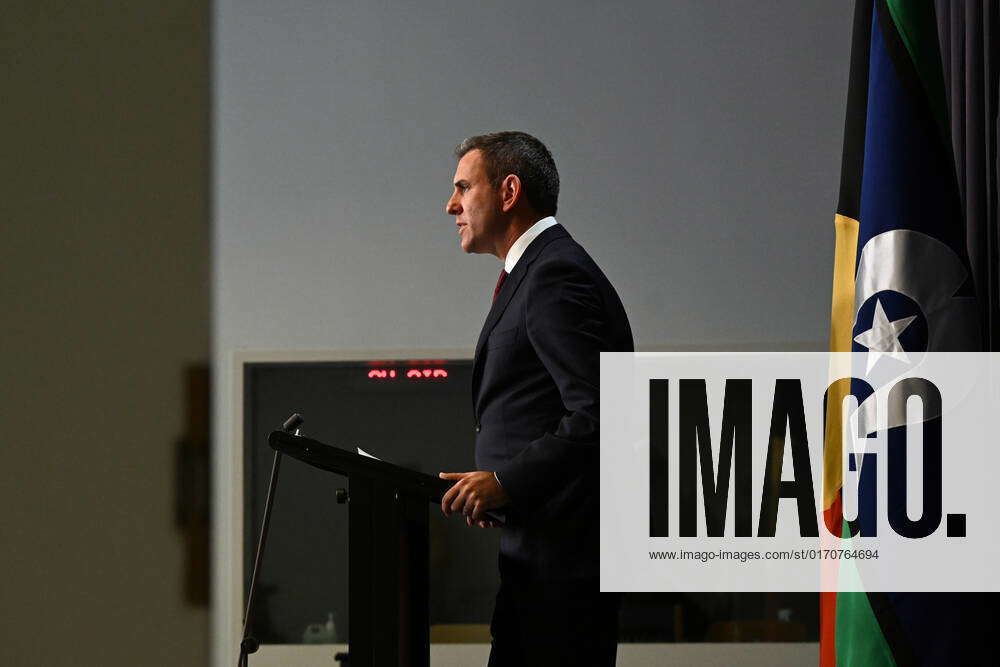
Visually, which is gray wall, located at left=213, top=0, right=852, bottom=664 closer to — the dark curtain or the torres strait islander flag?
the dark curtain

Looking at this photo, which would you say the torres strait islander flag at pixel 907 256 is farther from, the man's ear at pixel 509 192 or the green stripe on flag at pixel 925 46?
the man's ear at pixel 509 192

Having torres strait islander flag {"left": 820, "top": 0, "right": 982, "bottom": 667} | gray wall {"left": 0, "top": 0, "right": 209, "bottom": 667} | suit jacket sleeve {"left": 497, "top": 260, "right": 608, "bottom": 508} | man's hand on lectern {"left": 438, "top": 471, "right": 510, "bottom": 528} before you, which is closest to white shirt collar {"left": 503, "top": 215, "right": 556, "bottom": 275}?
suit jacket sleeve {"left": 497, "top": 260, "right": 608, "bottom": 508}

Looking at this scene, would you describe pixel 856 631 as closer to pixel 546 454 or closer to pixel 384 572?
pixel 546 454

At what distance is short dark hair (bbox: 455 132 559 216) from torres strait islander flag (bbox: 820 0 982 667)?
525mm

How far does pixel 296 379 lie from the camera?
2.88 meters

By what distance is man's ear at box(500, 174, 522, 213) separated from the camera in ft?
5.59

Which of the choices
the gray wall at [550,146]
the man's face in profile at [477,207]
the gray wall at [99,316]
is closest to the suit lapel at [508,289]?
the man's face in profile at [477,207]

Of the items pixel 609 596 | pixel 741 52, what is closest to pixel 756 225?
pixel 741 52

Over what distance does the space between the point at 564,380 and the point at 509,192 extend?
43 centimetres

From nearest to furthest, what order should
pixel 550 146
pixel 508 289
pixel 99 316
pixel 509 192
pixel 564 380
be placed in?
pixel 99 316 → pixel 564 380 → pixel 508 289 → pixel 509 192 → pixel 550 146

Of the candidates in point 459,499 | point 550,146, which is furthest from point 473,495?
point 550,146

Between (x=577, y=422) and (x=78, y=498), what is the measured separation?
1366 millimetres

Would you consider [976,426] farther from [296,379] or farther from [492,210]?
[296,379]

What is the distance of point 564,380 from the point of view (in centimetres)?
144
